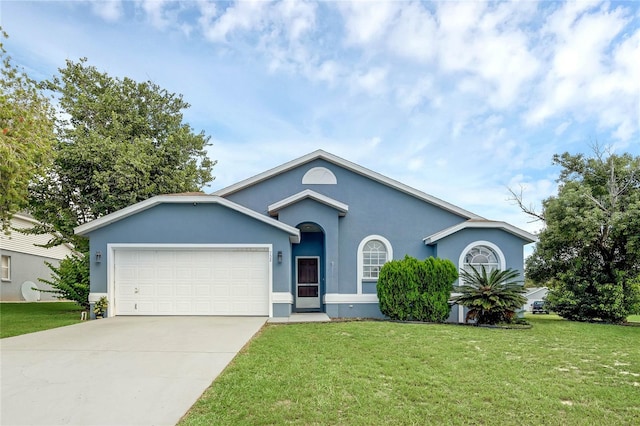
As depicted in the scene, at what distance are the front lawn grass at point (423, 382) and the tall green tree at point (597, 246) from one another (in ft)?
17.2

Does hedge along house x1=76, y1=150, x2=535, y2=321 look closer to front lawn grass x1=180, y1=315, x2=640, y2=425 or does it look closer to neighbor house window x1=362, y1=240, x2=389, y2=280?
neighbor house window x1=362, y1=240, x2=389, y2=280

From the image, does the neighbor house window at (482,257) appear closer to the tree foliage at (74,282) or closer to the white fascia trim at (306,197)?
the white fascia trim at (306,197)

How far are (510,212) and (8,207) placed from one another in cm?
2013

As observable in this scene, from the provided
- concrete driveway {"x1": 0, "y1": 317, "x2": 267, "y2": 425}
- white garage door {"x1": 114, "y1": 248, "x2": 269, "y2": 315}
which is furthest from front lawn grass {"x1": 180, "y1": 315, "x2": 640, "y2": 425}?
white garage door {"x1": 114, "y1": 248, "x2": 269, "y2": 315}

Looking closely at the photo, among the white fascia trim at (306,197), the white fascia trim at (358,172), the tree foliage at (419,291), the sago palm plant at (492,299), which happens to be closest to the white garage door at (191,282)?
the white fascia trim at (306,197)

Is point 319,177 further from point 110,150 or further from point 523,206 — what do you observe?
point 110,150

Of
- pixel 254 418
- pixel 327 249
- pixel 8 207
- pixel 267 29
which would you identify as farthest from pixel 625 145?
pixel 8 207

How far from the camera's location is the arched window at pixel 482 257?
15.1 meters

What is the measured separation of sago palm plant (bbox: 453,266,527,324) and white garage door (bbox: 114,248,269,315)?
623 cm

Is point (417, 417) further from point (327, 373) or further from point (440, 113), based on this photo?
point (440, 113)

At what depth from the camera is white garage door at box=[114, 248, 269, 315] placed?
13.5 metres

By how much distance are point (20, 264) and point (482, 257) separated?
2578 cm

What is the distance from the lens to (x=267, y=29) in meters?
15.1

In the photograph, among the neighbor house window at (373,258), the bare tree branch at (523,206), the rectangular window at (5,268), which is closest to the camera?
the neighbor house window at (373,258)
